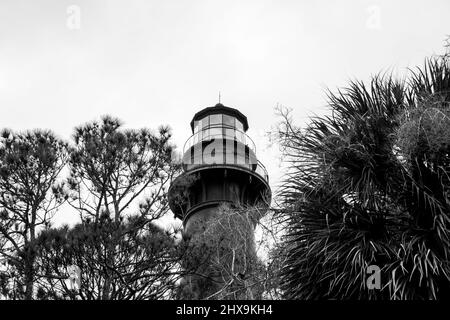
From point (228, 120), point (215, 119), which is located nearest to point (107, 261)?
point (215, 119)

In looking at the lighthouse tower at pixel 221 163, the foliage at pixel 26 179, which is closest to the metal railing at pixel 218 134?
the lighthouse tower at pixel 221 163

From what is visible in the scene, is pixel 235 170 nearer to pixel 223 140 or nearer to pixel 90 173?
pixel 223 140

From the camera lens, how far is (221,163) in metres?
20.3

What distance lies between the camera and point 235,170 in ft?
66.8

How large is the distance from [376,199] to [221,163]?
13965mm

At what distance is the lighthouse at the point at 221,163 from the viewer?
19734mm

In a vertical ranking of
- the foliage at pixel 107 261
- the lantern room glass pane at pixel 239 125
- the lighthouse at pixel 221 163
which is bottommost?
the foliage at pixel 107 261

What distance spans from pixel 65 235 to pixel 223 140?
45.1 ft

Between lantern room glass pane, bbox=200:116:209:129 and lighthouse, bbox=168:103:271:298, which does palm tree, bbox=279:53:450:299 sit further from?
lantern room glass pane, bbox=200:116:209:129

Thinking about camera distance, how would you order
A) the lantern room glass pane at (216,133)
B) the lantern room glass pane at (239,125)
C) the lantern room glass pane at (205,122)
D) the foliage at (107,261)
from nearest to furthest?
the foliage at (107,261) < the lantern room glass pane at (216,133) < the lantern room glass pane at (205,122) < the lantern room glass pane at (239,125)

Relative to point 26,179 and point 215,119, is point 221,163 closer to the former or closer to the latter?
point 215,119

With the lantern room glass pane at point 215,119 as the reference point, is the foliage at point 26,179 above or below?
below

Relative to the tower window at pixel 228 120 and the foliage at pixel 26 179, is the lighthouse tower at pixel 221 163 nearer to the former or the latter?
the tower window at pixel 228 120

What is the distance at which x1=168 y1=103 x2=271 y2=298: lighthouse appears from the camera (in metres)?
19.7
